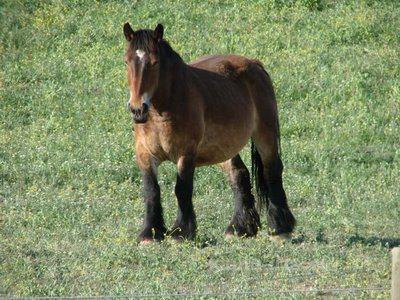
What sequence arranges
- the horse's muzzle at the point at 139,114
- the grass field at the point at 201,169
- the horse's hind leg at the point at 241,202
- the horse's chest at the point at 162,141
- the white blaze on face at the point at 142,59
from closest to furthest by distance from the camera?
the grass field at the point at 201,169 → the horse's muzzle at the point at 139,114 → the white blaze on face at the point at 142,59 → the horse's chest at the point at 162,141 → the horse's hind leg at the point at 241,202

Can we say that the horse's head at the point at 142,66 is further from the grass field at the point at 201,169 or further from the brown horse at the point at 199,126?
the grass field at the point at 201,169

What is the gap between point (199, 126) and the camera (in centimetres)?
1131

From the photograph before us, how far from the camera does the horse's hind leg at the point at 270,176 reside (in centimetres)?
1218

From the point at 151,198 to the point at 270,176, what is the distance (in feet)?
5.48

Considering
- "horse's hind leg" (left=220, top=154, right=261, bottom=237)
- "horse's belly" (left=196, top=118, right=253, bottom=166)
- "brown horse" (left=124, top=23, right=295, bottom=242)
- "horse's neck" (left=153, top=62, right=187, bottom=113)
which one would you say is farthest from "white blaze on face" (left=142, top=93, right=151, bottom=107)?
"horse's hind leg" (left=220, top=154, right=261, bottom=237)

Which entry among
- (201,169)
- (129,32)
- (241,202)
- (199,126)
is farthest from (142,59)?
(201,169)

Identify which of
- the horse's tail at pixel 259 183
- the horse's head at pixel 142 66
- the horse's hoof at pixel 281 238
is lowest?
the horse's hoof at pixel 281 238

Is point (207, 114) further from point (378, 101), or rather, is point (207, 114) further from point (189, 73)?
point (378, 101)

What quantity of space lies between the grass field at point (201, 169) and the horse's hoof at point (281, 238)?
0.36ft

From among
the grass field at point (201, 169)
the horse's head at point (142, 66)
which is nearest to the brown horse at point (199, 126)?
the horse's head at point (142, 66)

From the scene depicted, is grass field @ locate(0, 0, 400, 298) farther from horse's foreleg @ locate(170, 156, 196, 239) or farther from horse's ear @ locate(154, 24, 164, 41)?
horse's ear @ locate(154, 24, 164, 41)

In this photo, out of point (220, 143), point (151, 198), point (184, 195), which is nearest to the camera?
point (184, 195)

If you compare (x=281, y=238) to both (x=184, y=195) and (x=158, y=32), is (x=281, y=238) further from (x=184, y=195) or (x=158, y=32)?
(x=158, y=32)

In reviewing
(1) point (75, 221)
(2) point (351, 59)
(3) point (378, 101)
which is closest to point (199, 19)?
(2) point (351, 59)
